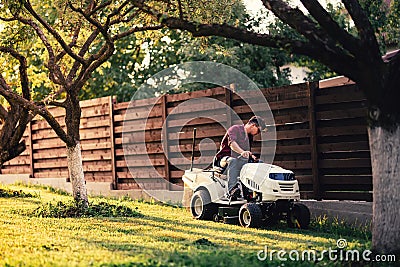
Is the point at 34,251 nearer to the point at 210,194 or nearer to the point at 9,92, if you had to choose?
the point at 210,194

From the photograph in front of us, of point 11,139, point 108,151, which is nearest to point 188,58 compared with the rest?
point 108,151

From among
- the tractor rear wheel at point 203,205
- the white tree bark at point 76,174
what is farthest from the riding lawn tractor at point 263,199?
the white tree bark at point 76,174

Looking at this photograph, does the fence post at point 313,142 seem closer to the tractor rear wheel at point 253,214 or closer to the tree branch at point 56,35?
the tractor rear wheel at point 253,214

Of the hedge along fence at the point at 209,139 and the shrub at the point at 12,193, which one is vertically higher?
the hedge along fence at the point at 209,139

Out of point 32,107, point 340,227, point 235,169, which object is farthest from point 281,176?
point 32,107

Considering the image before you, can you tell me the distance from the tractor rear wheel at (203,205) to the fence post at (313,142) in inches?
63.0

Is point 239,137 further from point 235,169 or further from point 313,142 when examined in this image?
point 313,142

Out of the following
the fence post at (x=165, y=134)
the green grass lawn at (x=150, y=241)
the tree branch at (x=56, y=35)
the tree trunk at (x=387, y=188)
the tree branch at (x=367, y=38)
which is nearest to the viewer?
the green grass lawn at (x=150, y=241)

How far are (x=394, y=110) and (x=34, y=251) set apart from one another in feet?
13.6

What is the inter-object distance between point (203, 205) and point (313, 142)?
1.97 metres

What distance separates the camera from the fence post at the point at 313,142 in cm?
1039

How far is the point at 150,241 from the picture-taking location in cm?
855

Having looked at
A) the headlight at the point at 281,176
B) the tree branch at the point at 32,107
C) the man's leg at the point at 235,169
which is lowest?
the headlight at the point at 281,176

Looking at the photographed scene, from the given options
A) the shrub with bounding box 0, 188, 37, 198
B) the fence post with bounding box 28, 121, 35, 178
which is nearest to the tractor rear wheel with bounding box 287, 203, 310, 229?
the shrub with bounding box 0, 188, 37, 198
